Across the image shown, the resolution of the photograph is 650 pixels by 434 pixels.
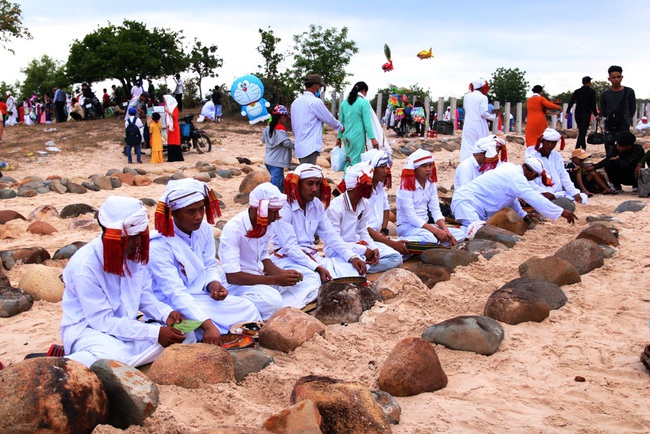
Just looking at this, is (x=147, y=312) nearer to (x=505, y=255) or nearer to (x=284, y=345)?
(x=284, y=345)

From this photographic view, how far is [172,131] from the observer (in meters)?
14.1

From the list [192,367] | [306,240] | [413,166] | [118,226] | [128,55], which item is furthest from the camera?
[128,55]

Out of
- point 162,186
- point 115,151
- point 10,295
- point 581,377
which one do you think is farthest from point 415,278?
point 115,151

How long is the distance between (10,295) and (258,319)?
189cm

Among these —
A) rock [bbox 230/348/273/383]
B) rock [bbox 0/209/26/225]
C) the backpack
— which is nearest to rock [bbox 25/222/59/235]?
rock [bbox 0/209/26/225]

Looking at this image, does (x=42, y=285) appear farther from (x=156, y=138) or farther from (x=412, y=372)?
(x=156, y=138)

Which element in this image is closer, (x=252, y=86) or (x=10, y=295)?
(x=10, y=295)

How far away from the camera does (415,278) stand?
5160mm

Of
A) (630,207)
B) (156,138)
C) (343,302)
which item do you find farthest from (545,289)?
(156,138)

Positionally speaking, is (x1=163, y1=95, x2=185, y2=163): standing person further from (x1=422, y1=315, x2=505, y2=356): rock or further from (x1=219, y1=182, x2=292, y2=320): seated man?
(x1=422, y1=315, x2=505, y2=356): rock

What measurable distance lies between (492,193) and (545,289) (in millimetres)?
2636

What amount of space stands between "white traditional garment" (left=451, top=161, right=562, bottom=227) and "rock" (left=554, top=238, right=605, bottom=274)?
1308 mm

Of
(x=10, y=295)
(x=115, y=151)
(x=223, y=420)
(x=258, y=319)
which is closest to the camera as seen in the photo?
(x=223, y=420)

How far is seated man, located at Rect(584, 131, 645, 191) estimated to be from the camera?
→ 941 cm
